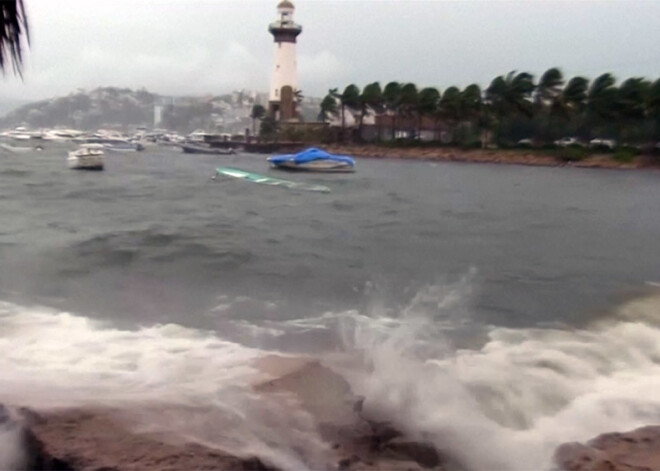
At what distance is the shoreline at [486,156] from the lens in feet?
205

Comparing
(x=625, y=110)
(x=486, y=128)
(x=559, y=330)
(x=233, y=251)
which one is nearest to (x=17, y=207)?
(x=233, y=251)

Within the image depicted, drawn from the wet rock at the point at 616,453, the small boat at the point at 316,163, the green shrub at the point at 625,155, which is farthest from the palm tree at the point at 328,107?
the wet rock at the point at 616,453

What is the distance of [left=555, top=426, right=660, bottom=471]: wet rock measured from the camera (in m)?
5.96

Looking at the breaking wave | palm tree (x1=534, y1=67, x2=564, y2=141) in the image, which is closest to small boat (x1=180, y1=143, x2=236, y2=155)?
palm tree (x1=534, y1=67, x2=564, y2=141)

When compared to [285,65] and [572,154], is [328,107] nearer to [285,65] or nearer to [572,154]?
[285,65]

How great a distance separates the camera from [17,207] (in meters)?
26.4

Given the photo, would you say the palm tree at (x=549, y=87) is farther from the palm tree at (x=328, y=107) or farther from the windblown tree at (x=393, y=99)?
the palm tree at (x=328, y=107)

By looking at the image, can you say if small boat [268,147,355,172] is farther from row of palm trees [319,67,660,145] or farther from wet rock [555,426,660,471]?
wet rock [555,426,660,471]

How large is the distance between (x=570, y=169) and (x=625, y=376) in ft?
185

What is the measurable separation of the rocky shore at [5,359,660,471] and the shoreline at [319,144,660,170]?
5948 cm

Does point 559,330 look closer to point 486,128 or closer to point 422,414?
point 422,414

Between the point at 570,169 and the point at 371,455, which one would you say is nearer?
the point at 371,455

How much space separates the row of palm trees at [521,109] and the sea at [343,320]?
43.3 metres

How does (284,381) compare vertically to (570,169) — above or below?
above
